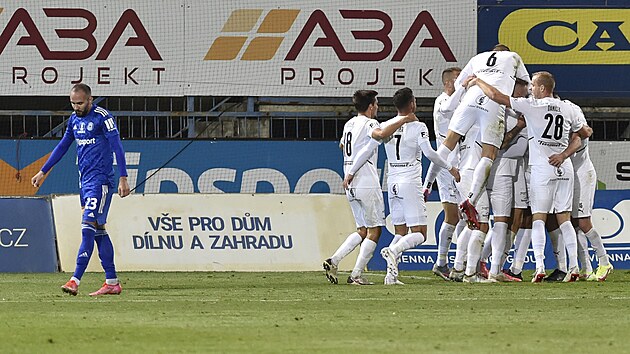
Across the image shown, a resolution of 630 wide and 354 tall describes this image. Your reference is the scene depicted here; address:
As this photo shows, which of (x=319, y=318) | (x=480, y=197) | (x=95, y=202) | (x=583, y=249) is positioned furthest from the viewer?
(x=583, y=249)

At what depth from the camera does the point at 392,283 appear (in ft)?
46.3

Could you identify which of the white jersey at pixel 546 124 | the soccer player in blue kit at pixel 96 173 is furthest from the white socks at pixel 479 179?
the soccer player in blue kit at pixel 96 173

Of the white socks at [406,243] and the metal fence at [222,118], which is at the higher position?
the metal fence at [222,118]

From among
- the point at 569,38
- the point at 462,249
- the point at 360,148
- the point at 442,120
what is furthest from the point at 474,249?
the point at 569,38

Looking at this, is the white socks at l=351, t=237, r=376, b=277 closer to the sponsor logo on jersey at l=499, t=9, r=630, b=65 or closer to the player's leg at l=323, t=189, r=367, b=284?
the player's leg at l=323, t=189, r=367, b=284

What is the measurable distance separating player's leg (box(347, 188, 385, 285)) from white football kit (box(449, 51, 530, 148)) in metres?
1.18

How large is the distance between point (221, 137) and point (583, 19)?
6.73m

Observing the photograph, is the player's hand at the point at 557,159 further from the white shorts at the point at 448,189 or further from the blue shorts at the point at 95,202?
the blue shorts at the point at 95,202

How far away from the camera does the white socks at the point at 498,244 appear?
48.4 ft

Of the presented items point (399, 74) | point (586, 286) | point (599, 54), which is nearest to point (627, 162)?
point (599, 54)

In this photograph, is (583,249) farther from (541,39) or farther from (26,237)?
(26,237)

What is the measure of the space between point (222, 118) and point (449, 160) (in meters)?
6.68

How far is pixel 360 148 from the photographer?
14.6 metres

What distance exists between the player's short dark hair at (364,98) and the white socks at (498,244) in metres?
2.09
